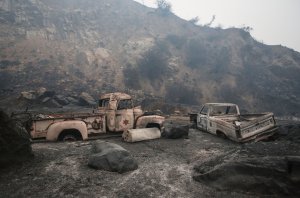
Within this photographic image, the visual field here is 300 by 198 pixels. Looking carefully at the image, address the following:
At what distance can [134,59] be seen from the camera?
33.4 metres

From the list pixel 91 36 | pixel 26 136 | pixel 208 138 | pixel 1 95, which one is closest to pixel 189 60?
pixel 91 36

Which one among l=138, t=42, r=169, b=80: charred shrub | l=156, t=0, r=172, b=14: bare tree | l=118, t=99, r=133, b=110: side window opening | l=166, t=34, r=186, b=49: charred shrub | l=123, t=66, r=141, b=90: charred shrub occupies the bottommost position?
l=118, t=99, r=133, b=110: side window opening

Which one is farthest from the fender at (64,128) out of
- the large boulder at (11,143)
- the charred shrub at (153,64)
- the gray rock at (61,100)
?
the charred shrub at (153,64)

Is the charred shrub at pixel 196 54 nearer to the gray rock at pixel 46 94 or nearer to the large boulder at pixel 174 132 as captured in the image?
the gray rock at pixel 46 94

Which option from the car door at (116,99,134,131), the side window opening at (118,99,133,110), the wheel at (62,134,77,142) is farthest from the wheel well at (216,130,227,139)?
the wheel at (62,134,77,142)

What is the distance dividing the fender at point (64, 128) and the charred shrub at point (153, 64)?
77.2ft

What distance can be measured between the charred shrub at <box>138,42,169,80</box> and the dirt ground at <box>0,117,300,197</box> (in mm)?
24295

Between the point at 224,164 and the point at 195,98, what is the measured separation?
1002 inches

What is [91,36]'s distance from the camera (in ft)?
117

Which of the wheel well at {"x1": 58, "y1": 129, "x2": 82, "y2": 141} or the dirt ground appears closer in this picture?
the dirt ground

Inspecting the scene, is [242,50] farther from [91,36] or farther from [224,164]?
[224,164]

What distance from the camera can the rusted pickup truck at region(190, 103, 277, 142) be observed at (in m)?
8.52

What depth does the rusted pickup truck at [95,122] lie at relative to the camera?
8.12 meters

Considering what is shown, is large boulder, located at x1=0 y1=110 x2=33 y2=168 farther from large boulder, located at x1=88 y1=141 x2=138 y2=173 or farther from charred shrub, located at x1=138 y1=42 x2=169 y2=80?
charred shrub, located at x1=138 y1=42 x2=169 y2=80
